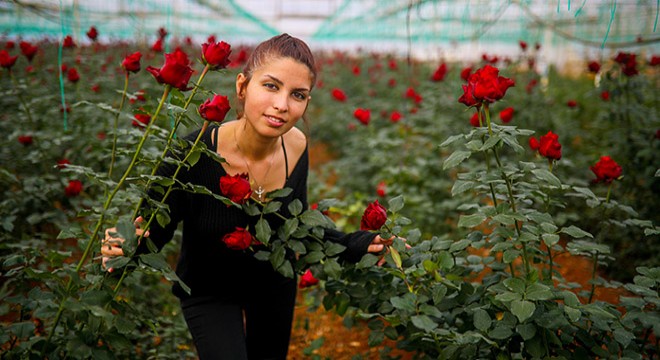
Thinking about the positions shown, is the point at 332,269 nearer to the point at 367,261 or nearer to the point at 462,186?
the point at 367,261

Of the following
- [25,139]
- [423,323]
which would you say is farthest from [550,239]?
[25,139]

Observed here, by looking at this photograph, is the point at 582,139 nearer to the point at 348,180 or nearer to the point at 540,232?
the point at 348,180

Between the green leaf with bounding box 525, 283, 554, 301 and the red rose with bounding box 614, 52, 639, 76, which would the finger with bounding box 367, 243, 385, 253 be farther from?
the red rose with bounding box 614, 52, 639, 76

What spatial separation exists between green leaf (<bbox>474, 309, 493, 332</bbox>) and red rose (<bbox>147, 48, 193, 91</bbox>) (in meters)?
0.93

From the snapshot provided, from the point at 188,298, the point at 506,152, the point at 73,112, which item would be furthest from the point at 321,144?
the point at 188,298

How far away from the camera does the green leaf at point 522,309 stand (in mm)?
1119

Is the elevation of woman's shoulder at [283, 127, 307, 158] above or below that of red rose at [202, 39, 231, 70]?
below

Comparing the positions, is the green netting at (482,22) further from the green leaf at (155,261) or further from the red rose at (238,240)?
the green leaf at (155,261)

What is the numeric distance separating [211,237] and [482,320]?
31.6 inches

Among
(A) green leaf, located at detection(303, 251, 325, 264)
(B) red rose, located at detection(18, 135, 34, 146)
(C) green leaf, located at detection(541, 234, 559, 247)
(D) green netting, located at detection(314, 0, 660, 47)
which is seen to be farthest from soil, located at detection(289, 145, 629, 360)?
(D) green netting, located at detection(314, 0, 660, 47)

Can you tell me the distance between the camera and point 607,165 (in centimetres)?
149

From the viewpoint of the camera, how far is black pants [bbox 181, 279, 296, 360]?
1.46 metres

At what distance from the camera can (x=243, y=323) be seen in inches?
66.7

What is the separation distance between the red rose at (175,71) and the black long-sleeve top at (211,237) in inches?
12.7
